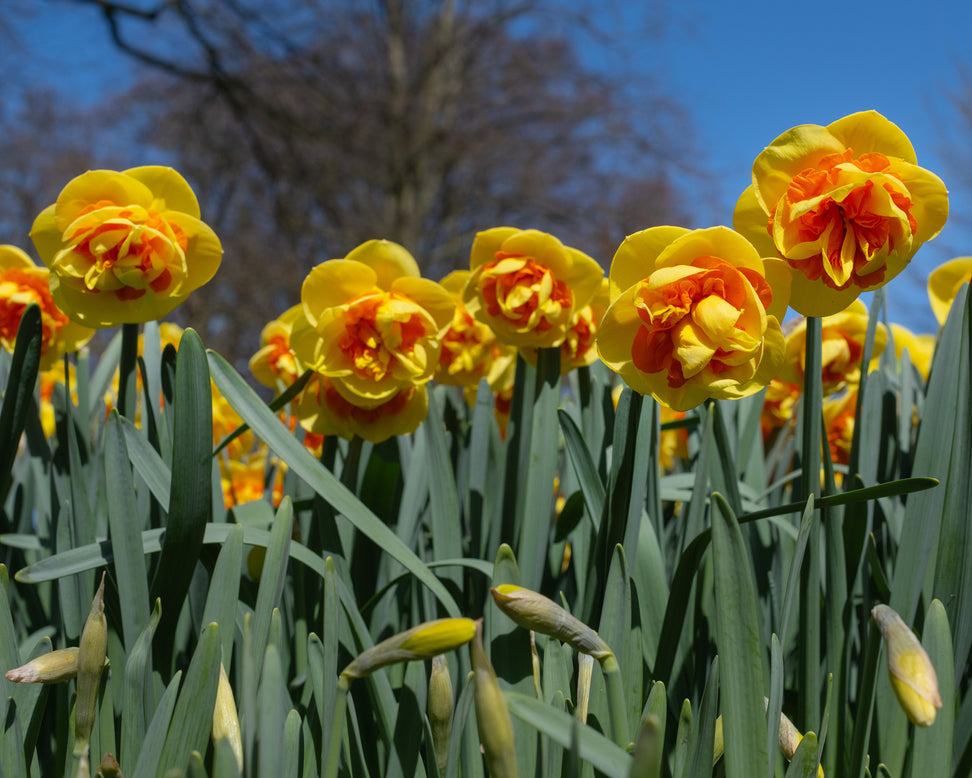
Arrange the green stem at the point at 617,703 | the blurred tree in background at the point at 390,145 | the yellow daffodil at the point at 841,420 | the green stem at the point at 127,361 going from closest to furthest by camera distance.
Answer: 1. the green stem at the point at 617,703
2. the green stem at the point at 127,361
3. the yellow daffodil at the point at 841,420
4. the blurred tree in background at the point at 390,145

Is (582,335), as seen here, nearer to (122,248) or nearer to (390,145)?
(122,248)

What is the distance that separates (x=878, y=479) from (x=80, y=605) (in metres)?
1.06

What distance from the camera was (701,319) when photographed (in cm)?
66

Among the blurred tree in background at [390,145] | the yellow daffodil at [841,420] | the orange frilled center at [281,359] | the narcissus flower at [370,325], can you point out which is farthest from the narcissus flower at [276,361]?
the blurred tree in background at [390,145]

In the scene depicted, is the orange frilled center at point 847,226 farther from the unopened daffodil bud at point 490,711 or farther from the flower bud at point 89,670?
the flower bud at point 89,670

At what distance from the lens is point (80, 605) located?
37.0 inches

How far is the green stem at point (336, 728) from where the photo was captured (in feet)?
1.84

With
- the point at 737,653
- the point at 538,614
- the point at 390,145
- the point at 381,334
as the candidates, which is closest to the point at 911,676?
the point at 737,653

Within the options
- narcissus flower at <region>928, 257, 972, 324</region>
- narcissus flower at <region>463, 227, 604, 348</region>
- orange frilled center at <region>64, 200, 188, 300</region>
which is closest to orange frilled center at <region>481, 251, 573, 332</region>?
narcissus flower at <region>463, 227, 604, 348</region>

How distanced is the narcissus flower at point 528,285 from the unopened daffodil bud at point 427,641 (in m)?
0.52

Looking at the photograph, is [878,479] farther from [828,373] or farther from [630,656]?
[630,656]

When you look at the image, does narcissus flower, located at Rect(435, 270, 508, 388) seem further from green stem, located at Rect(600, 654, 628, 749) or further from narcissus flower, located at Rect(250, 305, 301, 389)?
green stem, located at Rect(600, 654, 628, 749)

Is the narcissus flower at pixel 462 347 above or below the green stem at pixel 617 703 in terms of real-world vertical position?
above

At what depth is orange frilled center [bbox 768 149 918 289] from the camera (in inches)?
26.5
